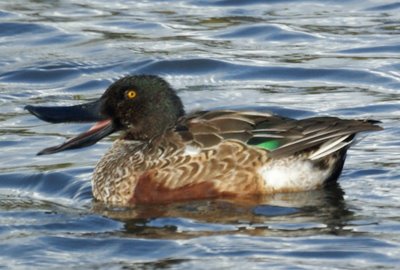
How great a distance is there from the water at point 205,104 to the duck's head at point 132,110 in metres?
0.54

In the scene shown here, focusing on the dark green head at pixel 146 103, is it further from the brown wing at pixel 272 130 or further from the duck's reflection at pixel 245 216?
the duck's reflection at pixel 245 216

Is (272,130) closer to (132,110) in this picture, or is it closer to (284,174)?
(284,174)

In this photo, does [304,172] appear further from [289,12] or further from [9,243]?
[289,12]

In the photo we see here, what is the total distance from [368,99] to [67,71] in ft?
10.5

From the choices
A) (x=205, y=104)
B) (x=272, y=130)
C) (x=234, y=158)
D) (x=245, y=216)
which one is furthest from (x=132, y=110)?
(x=205, y=104)

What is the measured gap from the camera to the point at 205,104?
13.9 meters

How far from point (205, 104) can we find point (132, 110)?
265cm

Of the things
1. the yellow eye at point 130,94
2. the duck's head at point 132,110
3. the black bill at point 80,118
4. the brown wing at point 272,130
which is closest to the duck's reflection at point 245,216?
the brown wing at point 272,130

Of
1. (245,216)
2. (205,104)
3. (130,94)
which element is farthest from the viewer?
(205,104)

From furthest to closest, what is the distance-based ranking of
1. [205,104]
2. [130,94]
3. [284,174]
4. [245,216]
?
[205,104] < [130,94] < [284,174] < [245,216]

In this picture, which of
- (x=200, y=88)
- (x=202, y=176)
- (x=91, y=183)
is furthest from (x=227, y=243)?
(x=200, y=88)

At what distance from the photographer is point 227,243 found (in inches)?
371

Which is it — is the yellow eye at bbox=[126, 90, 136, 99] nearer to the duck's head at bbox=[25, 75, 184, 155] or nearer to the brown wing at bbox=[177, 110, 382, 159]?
Answer: the duck's head at bbox=[25, 75, 184, 155]

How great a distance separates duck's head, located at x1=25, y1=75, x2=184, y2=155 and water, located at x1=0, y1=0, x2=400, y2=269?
539mm
